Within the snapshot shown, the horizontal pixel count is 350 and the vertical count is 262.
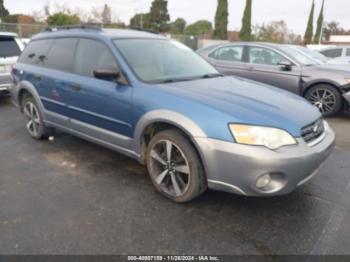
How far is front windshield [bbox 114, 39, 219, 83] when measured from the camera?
3.21 meters

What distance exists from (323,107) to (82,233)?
18.3 ft

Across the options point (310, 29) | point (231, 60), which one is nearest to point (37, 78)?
point (231, 60)

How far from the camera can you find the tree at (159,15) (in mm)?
46513

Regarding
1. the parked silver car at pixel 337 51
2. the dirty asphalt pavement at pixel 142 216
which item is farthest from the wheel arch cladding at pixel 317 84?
the parked silver car at pixel 337 51

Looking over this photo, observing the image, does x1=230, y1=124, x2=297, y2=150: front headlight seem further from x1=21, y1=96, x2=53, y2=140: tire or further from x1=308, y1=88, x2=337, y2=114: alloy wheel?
x1=308, y1=88, x2=337, y2=114: alloy wheel

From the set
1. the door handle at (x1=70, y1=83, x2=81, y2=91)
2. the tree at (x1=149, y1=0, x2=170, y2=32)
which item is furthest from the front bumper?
the tree at (x1=149, y1=0, x2=170, y2=32)

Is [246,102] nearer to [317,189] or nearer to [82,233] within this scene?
[317,189]

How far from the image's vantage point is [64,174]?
11.5 ft

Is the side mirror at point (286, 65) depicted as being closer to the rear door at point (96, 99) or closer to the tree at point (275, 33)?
the rear door at point (96, 99)

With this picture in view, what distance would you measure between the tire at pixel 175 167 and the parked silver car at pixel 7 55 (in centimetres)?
510

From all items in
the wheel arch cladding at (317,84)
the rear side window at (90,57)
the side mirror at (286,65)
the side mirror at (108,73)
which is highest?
the rear side window at (90,57)

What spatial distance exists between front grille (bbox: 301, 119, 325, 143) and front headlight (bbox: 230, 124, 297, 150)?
0.26 metres

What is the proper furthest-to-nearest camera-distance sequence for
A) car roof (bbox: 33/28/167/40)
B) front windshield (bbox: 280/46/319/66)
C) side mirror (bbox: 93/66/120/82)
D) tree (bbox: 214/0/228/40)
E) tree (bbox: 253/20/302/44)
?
tree (bbox: 253/20/302/44) → tree (bbox: 214/0/228/40) → front windshield (bbox: 280/46/319/66) → car roof (bbox: 33/28/167/40) → side mirror (bbox: 93/66/120/82)

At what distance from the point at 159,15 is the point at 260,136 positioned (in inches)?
1898
